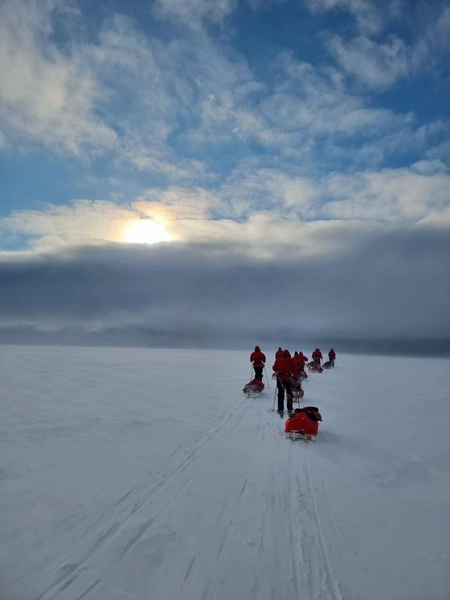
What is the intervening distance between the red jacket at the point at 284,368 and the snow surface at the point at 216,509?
181 centimetres

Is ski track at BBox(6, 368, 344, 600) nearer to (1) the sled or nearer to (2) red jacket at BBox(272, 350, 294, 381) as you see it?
(1) the sled

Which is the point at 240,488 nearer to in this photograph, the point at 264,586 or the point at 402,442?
the point at 264,586

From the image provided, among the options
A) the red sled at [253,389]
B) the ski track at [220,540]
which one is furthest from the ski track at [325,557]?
the red sled at [253,389]

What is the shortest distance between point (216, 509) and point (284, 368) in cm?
644

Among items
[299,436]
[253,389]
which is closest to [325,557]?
[299,436]

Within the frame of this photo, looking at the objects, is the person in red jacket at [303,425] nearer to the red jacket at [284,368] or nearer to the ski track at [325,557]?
the ski track at [325,557]

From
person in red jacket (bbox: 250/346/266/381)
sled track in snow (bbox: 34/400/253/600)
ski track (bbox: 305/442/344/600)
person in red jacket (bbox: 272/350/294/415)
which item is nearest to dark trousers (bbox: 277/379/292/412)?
person in red jacket (bbox: 272/350/294/415)

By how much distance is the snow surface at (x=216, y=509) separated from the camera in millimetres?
3418

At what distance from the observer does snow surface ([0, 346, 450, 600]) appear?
342 centimetres

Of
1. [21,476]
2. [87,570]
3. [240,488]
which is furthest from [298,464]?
[21,476]

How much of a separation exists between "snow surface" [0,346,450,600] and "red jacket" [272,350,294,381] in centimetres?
181

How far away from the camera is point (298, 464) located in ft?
21.3

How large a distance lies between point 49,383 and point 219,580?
13.8m

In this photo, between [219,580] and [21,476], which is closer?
[219,580]
